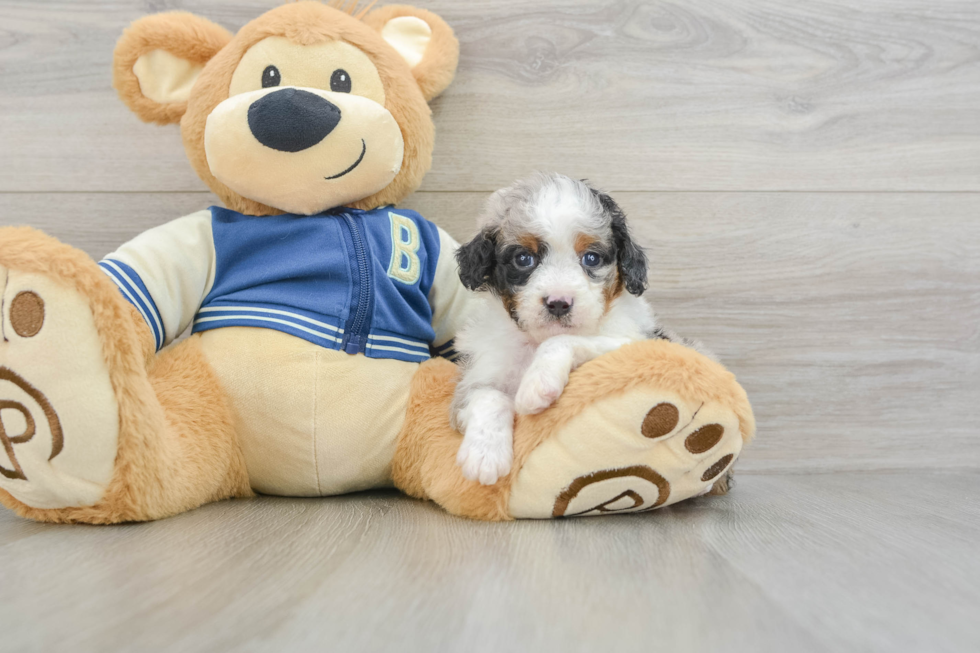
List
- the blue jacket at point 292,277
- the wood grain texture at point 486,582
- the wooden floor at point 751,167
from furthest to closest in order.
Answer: the wooden floor at point 751,167, the blue jacket at point 292,277, the wood grain texture at point 486,582

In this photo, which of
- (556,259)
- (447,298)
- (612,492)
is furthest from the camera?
(447,298)

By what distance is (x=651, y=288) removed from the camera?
191 centimetres

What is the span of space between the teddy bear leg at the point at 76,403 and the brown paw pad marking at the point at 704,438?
946 mm

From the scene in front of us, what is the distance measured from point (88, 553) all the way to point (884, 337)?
200cm

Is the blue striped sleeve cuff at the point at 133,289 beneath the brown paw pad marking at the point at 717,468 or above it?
above

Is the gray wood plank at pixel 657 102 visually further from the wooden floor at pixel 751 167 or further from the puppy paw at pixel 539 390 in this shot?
the puppy paw at pixel 539 390

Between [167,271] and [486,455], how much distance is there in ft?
2.58

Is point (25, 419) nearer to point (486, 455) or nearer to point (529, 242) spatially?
point (486, 455)

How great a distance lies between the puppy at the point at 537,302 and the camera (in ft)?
4.12

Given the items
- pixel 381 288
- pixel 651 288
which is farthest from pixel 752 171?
pixel 381 288

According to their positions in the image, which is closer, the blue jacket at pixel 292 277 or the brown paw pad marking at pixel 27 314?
the brown paw pad marking at pixel 27 314

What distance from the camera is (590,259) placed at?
1.35 m

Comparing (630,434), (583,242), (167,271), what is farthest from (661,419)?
(167,271)

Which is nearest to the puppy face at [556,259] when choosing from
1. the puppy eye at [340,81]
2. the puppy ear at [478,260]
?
the puppy ear at [478,260]
